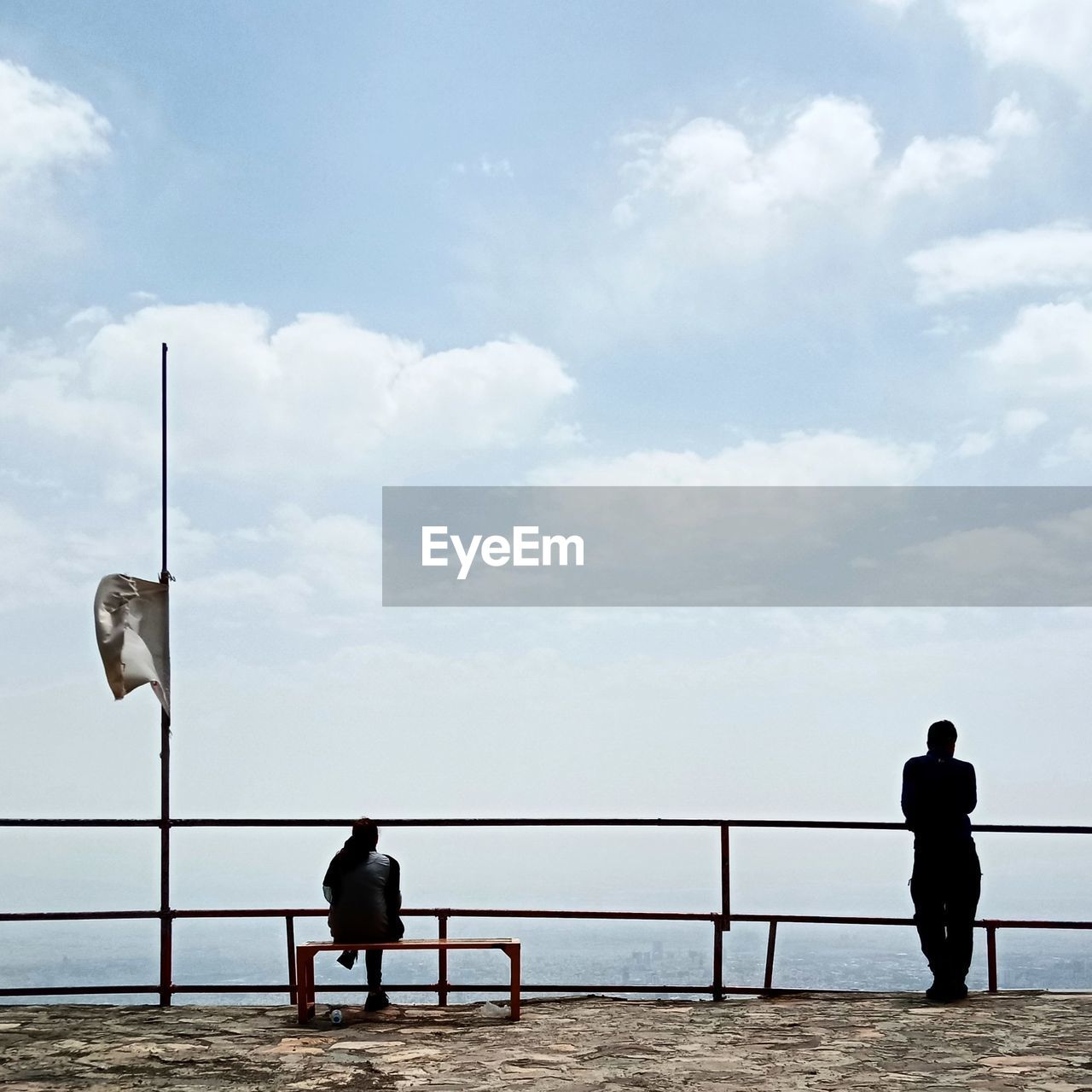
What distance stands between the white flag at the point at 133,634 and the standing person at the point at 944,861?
5470 mm

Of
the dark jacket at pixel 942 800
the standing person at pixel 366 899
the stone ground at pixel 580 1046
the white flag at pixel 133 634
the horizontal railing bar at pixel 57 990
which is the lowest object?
the stone ground at pixel 580 1046

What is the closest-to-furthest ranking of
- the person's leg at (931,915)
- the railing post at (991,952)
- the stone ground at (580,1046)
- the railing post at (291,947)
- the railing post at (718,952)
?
the stone ground at (580,1046) < the railing post at (291,947) < the person's leg at (931,915) < the railing post at (991,952) < the railing post at (718,952)

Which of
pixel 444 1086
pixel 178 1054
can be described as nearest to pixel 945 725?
pixel 444 1086

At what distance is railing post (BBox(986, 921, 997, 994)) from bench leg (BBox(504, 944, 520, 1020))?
11.1 feet

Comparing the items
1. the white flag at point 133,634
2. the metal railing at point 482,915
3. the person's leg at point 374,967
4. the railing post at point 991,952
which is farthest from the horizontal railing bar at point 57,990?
the railing post at point 991,952

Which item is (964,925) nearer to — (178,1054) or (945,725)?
(945,725)

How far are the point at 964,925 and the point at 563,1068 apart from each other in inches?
141

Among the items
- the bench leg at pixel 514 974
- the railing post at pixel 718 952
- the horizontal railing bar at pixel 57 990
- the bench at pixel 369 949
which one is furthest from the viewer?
the railing post at pixel 718 952

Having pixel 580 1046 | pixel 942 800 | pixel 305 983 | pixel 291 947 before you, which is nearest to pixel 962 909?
pixel 942 800

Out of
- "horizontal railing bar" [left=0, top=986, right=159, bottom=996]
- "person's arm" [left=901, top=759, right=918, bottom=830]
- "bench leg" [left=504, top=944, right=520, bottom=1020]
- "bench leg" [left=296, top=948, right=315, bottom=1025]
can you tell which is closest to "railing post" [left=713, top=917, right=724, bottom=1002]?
"person's arm" [left=901, top=759, right=918, bottom=830]

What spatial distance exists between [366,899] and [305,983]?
0.62 metres

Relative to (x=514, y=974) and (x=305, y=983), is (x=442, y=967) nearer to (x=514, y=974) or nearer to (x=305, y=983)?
(x=514, y=974)

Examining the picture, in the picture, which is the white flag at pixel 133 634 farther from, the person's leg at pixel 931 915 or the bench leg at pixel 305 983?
the person's leg at pixel 931 915

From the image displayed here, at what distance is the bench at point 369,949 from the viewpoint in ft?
26.5
